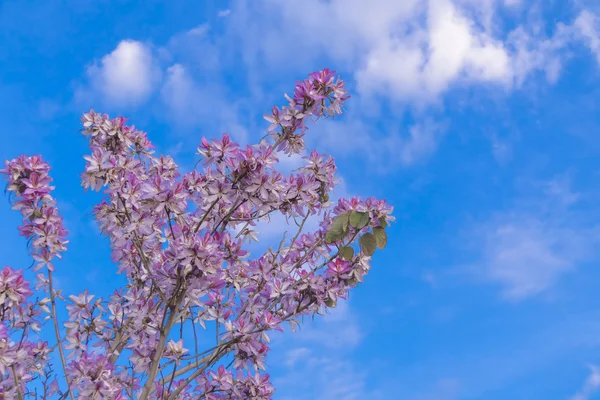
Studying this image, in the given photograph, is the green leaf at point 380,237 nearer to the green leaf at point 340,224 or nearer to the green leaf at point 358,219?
the green leaf at point 358,219

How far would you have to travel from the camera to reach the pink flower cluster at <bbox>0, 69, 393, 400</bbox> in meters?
4.32

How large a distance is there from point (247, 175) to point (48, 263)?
1.74 meters

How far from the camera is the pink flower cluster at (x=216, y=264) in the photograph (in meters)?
4.32

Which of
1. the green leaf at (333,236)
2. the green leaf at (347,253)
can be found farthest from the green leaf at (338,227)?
the green leaf at (347,253)

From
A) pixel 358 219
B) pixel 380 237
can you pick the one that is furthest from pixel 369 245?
pixel 358 219

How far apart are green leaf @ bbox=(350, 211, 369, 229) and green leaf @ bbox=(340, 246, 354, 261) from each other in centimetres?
19

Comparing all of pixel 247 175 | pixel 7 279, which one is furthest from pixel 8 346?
pixel 247 175

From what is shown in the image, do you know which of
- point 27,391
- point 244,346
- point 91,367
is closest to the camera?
point 91,367

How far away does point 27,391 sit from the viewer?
4.88m

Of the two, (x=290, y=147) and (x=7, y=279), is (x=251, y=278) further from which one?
(x=7, y=279)

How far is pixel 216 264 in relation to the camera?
400 cm

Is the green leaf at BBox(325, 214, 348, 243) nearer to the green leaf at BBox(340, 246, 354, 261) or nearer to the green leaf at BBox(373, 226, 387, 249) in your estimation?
the green leaf at BBox(340, 246, 354, 261)

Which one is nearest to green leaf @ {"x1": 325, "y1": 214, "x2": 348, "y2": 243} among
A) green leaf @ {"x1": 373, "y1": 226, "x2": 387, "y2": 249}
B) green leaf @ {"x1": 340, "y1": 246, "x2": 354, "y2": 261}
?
green leaf @ {"x1": 340, "y1": 246, "x2": 354, "y2": 261}

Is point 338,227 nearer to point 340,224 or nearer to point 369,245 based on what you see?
point 340,224
